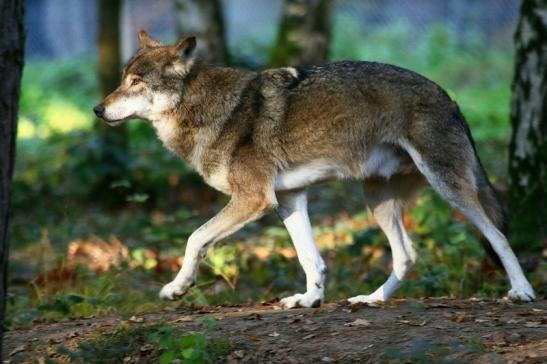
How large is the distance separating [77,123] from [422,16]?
1140 cm

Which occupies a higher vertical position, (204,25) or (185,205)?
(204,25)

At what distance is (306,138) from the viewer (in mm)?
6520

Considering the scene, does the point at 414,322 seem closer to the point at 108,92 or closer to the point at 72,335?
the point at 72,335

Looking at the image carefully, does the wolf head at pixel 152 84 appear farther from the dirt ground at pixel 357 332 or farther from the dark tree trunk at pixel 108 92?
the dark tree trunk at pixel 108 92

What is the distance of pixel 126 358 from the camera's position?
5098 mm

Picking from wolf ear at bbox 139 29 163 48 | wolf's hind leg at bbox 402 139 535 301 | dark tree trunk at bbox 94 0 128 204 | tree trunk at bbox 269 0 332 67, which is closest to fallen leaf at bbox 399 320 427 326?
wolf's hind leg at bbox 402 139 535 301

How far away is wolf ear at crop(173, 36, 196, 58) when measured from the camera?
6629 millimetres

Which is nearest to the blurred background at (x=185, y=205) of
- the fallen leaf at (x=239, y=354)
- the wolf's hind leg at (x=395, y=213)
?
the wolf's hind leg at (x=395, y=213)

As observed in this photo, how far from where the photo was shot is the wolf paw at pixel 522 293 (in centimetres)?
622

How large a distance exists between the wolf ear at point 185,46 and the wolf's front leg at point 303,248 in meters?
1.23

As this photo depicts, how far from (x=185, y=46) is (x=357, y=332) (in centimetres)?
255

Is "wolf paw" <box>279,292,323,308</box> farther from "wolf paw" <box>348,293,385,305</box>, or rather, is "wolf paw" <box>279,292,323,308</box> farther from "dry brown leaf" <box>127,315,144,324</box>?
"dry brown leaf" <box>127,315,144,324</box>

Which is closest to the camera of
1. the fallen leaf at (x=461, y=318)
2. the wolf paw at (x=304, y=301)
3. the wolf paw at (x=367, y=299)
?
the fallen leaf at (x=461, y=318)

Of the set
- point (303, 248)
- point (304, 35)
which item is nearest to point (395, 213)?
point (303, 248)
